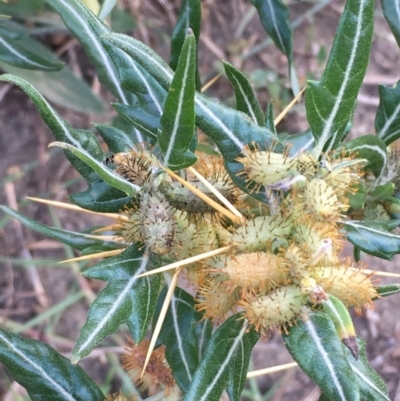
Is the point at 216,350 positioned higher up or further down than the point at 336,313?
further down

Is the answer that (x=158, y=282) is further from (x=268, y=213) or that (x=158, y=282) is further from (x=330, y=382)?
(x=330, y=382)

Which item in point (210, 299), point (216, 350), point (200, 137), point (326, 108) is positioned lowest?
point (216, 350)

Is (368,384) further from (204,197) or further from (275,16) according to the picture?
(275,16)

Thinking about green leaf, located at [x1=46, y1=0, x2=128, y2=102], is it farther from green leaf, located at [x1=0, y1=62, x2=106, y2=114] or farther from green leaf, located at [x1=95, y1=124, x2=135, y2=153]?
green leaf, located at [x1=0, y1=62, x2=106, y2=114]

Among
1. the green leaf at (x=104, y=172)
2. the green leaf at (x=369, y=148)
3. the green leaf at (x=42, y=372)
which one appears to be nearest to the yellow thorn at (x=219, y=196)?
the green leaf at (x=104, y=172)

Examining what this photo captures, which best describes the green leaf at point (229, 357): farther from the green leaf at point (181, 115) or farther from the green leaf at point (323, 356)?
the green leaf at point (181, 115)

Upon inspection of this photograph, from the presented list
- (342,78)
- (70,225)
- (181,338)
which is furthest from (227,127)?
(70,225)

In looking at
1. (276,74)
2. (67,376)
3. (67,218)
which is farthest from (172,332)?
(276,74)

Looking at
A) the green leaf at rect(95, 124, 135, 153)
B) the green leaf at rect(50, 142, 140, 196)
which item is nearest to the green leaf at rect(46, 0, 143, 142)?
the green leaf at rect(95, 124, 135, 153)
